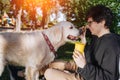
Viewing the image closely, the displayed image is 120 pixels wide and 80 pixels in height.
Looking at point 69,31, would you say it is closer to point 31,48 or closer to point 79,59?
point 31,48

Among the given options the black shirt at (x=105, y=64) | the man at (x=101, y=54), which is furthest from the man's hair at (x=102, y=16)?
the black shirt at (x=105, y=64)

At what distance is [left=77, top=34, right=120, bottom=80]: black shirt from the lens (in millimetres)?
3623

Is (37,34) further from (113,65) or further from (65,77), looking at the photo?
(113,65)

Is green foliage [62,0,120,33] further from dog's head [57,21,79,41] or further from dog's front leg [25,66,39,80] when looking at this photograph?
dog's front leg [25,66,39,80]

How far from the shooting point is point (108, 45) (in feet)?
12.4

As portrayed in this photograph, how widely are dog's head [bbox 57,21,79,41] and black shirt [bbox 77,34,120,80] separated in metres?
3.77

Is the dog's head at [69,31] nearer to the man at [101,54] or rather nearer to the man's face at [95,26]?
the man at [101,54]

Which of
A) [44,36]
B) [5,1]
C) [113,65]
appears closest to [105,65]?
[113,65]

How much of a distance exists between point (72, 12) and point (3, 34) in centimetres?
1391

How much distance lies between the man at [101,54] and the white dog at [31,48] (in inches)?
125

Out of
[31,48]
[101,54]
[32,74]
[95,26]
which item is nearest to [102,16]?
[95,26]

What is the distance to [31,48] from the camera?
24.6 ft

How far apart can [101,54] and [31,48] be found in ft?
12.6

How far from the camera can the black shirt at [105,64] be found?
3.62m
